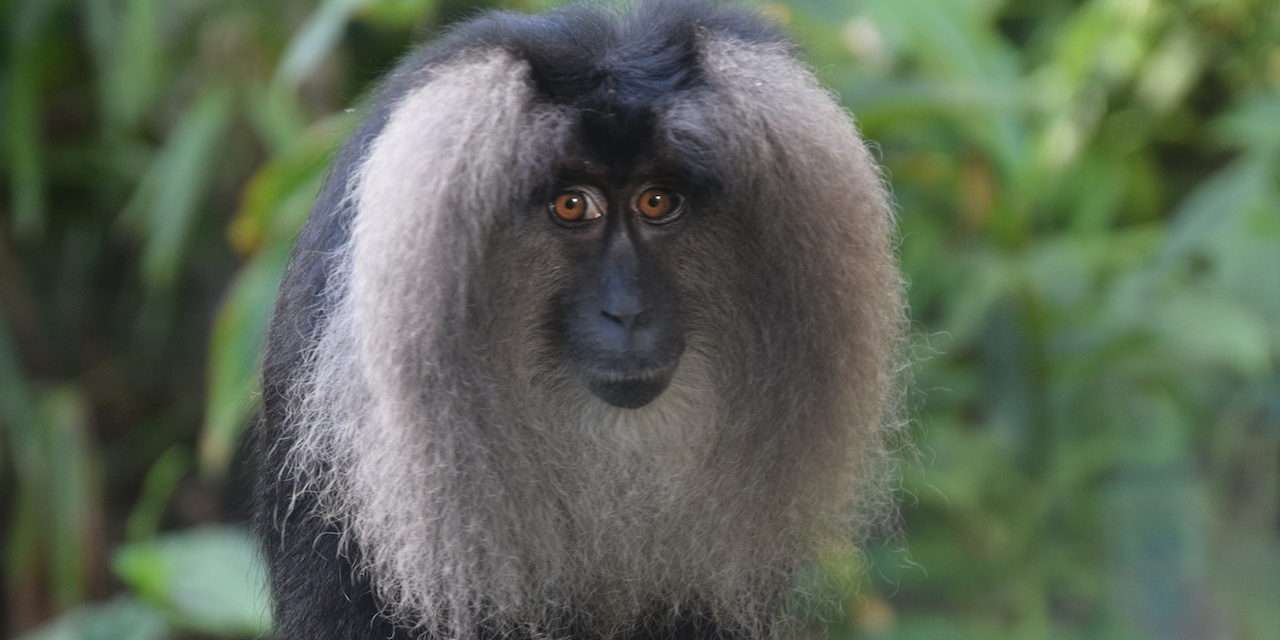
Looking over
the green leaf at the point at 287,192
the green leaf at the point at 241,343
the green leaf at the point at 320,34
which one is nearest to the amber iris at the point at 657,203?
the green leaf at the point at 320,34

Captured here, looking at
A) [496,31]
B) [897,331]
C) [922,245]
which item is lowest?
[922,245]

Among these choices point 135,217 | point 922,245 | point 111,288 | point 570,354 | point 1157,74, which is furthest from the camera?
point 111,288

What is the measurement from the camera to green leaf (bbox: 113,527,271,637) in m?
4.14

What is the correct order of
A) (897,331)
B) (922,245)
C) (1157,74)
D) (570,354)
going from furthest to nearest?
(1157,74) < (922,245) < (897,331) < (570,354)

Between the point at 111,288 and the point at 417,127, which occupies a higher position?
the point at 417,127

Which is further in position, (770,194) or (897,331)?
(897,331)

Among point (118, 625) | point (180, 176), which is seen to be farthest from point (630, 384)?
point (180, 176)

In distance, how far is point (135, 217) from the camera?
5789 mm

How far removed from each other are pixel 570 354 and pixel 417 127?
480mm

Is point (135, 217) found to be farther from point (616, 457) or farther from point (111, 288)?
point (616, 457)

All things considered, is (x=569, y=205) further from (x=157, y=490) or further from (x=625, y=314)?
(x=157, y=490)

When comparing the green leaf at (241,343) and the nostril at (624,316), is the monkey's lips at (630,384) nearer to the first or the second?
the nostril at (624,316)

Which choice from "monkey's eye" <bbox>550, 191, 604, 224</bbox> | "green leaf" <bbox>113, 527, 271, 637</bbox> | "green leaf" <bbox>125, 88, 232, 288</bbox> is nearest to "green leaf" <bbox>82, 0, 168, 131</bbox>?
"green leaf" <bbox>125, 88, 232, 288</bbox>

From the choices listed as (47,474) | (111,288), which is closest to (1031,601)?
(47,474)
